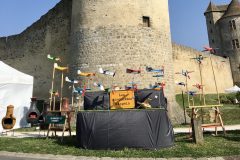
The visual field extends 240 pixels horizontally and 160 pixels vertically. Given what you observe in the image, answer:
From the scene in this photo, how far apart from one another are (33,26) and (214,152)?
18284mm

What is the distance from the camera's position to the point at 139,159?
4.65 metres

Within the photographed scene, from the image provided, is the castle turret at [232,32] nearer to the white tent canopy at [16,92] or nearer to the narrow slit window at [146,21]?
the narrow slit window at [146,21]

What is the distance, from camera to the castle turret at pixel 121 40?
12.1 m

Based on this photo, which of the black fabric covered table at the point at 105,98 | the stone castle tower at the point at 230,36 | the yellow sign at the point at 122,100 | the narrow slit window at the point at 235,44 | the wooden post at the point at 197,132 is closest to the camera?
the wooden post at the point at 197,132

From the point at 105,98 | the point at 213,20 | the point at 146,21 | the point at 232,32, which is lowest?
the point at 105,98

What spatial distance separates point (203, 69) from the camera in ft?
80.8

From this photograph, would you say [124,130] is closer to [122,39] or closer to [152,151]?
[152,151]

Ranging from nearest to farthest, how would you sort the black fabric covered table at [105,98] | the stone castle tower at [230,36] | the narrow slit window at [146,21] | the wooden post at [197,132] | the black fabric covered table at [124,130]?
1. the black fabric covered table at [124,130]
2. the wooden post at [197,132]
3. the black fabric covered table at [105,98]
4. the narrow slit window at [146,21]
5. the stone castle tower at [230,36]

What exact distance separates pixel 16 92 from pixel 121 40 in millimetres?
5451

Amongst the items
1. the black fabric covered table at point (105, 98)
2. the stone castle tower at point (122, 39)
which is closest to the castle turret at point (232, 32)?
the stone castle tower at point (122, 39)

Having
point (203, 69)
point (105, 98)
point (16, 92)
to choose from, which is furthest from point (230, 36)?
point (105, 98)

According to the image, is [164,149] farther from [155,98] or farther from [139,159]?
[155,98]

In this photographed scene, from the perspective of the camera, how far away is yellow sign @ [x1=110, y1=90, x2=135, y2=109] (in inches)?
245

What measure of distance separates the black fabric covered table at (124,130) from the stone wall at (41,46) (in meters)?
11.6
